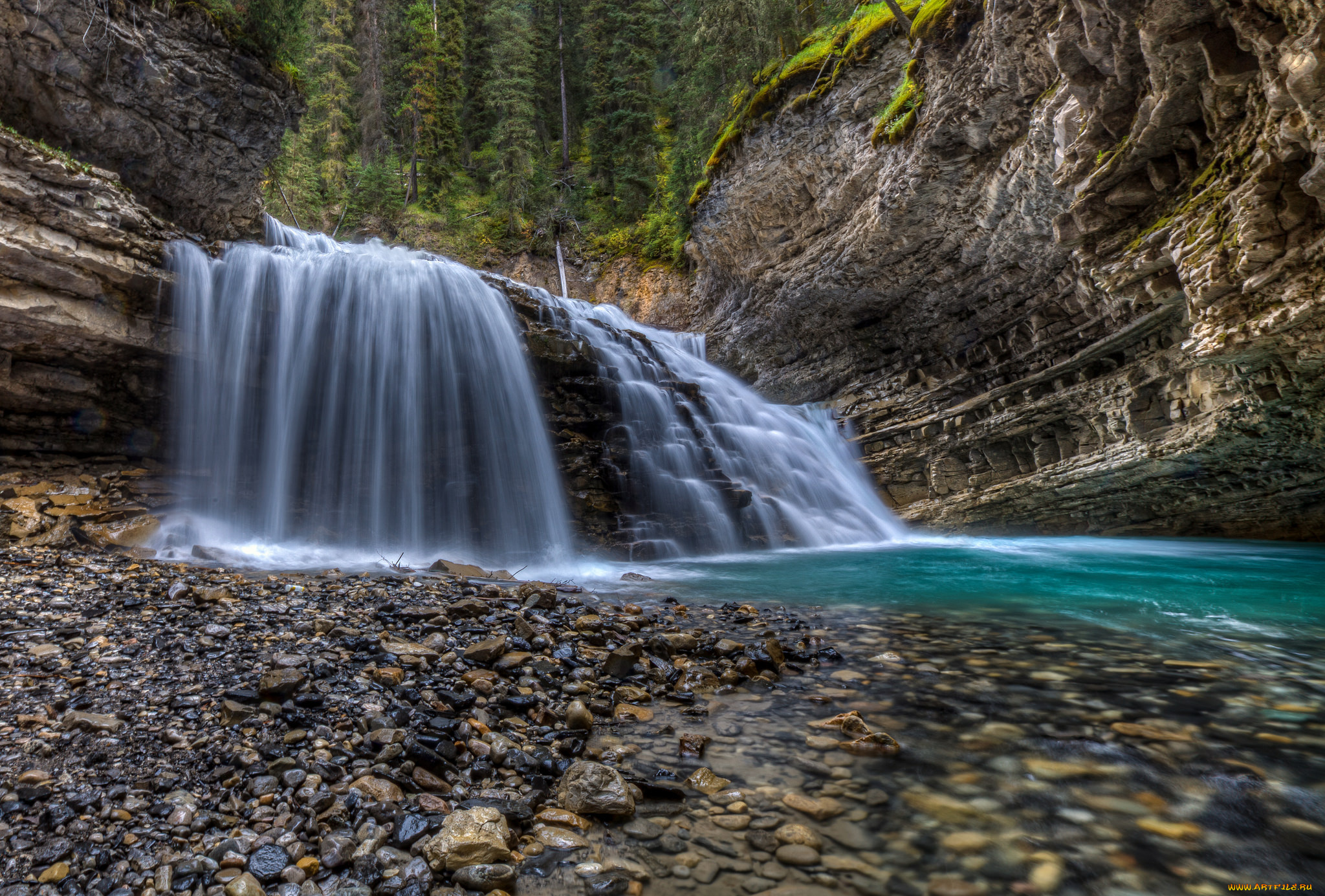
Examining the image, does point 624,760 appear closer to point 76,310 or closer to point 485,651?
point 485,651

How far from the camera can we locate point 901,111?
11.9m

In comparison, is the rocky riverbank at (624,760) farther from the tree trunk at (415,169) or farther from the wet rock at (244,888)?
the tree trunk at (415,169)

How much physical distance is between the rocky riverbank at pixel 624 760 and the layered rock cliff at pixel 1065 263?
4.79 meters

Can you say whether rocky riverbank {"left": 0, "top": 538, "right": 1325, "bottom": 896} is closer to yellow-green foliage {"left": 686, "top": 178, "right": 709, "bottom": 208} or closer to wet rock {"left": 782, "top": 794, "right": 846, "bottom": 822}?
wet rock {"left": 782, "top": 794, "right": 846, "bottom": 822}

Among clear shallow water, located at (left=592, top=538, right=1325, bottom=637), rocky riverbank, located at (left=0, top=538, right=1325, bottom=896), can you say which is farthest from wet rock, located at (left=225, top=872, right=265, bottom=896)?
clear shallow water, located at (left=592, top=538, right=1325, bottom=637)

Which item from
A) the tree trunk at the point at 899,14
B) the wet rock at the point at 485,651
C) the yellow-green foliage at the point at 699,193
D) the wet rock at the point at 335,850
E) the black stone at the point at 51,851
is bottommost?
the wet rock at the point at 335,850

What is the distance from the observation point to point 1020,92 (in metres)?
9.23

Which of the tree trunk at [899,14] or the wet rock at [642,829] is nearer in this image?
the wet rock at [642,829]

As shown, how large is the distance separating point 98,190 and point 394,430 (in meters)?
5.53

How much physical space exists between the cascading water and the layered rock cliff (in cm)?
124

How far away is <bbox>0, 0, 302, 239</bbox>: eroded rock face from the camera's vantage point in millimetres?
9180

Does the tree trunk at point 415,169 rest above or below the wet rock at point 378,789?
above

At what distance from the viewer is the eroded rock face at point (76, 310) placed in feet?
25.4

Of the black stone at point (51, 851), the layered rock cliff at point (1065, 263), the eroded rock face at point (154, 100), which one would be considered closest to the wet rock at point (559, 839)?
the black stone at point (51, 851)
